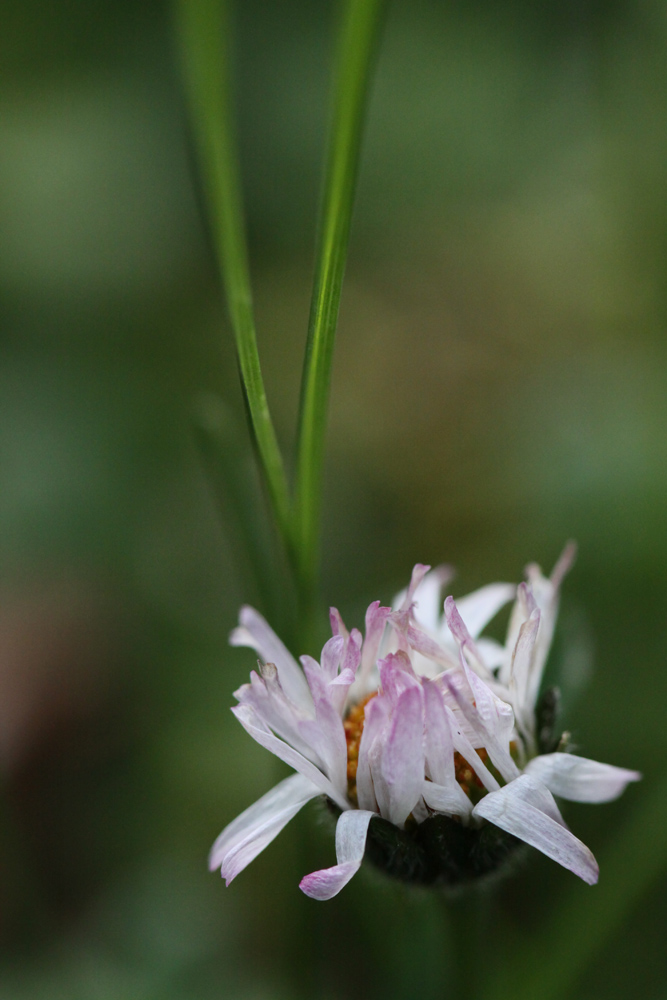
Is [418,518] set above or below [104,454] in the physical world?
below

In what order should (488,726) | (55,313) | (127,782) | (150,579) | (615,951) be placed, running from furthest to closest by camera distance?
(55,313) < (150,579) < (127,782) < (615,951) < (488,726)

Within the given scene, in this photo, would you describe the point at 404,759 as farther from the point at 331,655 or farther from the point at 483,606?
the point at 483,606

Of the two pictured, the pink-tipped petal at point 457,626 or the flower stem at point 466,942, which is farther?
the flower stem at point 466,942

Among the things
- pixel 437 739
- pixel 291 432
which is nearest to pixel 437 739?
pixel 437 739

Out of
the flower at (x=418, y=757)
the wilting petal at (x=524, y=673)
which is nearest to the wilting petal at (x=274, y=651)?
the flower at (x=418, y=757)

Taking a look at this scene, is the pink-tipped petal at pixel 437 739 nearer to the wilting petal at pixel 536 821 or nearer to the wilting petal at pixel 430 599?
the wilting petal at pixel 536 821

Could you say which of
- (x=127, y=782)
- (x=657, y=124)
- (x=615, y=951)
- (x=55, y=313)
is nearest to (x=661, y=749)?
(x=615, y=951)

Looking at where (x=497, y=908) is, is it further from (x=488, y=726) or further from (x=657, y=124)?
(x=657, y=124)
